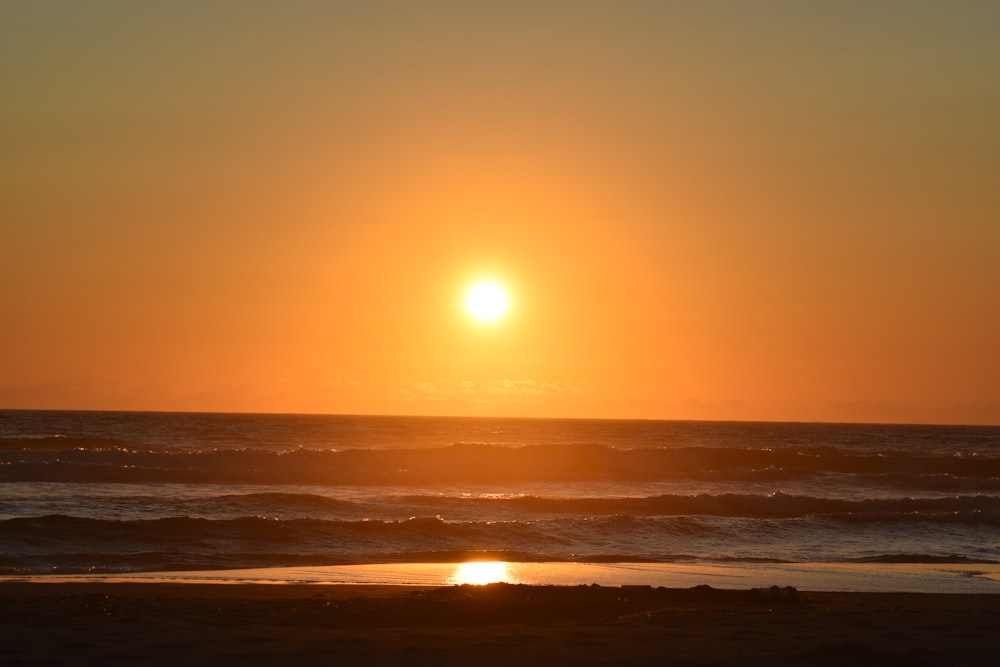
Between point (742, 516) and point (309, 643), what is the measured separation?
58.0 ft

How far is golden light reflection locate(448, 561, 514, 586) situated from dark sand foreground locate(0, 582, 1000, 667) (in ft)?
4.70

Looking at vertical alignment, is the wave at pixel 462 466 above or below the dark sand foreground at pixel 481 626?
above

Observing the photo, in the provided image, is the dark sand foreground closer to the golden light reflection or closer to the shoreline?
the shoreline

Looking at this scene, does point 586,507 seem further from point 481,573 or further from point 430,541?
point 481,573

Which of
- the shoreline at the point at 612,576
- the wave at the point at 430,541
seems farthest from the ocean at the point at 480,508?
the shoreline at the point at 612,576

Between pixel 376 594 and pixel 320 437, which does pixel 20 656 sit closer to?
pixel 376 594

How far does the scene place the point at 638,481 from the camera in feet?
120

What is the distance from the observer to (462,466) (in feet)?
126

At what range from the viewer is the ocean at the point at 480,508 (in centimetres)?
1736

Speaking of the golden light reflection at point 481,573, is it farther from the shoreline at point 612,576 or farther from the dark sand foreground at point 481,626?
the dark sand foreground at point 481,626

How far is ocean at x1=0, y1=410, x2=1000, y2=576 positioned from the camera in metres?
17.4

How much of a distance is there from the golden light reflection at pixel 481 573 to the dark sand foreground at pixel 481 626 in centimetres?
143

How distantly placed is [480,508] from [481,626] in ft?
46.6

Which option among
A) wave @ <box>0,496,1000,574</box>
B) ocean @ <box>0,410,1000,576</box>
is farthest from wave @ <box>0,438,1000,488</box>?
wave @ <box>0,496,1000,574</box>
